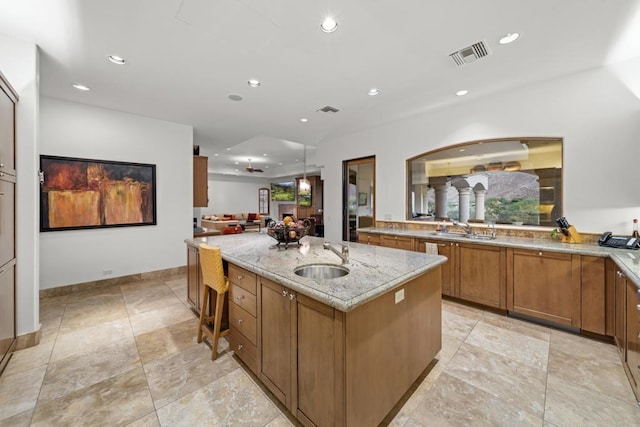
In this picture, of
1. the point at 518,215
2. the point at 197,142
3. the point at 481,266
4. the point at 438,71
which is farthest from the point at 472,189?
the point at 197,142

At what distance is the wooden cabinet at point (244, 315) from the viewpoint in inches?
73.4

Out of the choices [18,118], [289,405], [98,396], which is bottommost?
[98,396]

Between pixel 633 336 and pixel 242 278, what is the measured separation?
2.87m

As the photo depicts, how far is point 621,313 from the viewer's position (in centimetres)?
208

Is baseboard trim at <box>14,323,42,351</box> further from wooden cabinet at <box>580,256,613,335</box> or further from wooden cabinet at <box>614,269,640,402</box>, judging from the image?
wooden cabinet at <box>580,256,613,335</box>

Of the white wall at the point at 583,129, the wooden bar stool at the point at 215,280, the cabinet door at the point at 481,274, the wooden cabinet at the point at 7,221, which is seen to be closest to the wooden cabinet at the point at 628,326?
the cabinet door at the point at 481,274

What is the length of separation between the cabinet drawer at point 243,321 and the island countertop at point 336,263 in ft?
1.26

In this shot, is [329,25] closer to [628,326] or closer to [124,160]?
[628,326]

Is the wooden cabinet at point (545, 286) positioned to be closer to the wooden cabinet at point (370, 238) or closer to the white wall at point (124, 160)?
the wooden cabinet at point (370, 238)

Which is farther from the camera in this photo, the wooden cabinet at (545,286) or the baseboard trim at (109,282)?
the baseboard trim at (109,282)

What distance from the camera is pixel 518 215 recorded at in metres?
3.53

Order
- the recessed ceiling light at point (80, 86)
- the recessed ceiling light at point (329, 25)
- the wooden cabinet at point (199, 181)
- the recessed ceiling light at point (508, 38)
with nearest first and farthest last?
the recessed ceiling light at point (329, 25) → the recessed ceiling light at point (508, 38) → the recessed ceiling light at point (80, 86) → the wooden cabinet at point (199, 181)

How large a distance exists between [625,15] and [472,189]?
2.32 metres

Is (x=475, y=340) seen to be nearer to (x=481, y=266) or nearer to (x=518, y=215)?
(x=481, y=266)
